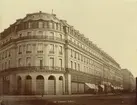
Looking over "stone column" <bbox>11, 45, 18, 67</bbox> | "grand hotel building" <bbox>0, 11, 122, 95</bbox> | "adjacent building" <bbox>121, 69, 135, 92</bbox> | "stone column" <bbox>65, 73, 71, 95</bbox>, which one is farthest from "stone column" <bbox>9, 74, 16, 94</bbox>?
"adjacent building" <bbox>121, 69, 135, 92</bbox>

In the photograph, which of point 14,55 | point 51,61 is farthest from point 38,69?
point 14,55

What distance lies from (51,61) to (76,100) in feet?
1.69

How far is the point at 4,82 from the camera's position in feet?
11.4

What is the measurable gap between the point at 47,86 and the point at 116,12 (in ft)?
3.65

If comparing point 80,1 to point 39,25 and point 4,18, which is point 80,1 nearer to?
point 39,25

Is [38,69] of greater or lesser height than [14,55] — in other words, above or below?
below

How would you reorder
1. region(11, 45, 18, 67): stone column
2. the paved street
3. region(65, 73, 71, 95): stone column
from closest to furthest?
the paved street, region(65, 73, 71, 95): stone column, region(11, 45, 18, 67): stone column

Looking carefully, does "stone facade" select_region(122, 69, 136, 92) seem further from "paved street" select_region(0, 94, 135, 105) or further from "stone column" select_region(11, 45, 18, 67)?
"stone column" select_region(11, 45, 18, 67)

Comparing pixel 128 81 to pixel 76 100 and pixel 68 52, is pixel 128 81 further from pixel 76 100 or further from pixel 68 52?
pixel 68 52

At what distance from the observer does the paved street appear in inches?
124

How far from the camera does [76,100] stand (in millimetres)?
3256

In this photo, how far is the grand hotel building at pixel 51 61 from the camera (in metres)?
3.32

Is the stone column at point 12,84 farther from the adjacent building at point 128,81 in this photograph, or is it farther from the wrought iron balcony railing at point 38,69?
the adjacent building at point 128,81

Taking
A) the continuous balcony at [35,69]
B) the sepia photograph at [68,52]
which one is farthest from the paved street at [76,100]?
the continuous balcony at [35,69]
